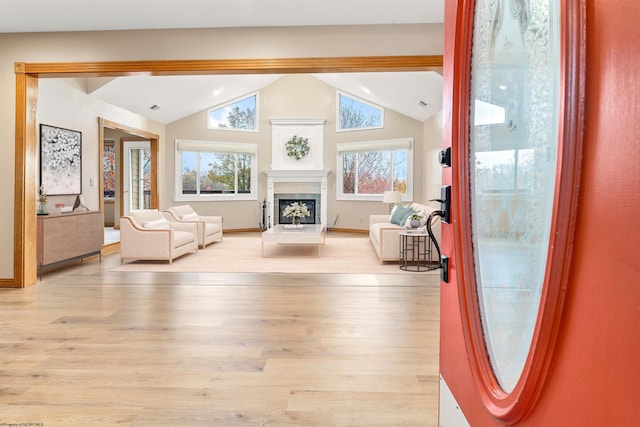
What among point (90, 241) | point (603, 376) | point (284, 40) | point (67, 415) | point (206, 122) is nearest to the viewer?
point (603, 376)

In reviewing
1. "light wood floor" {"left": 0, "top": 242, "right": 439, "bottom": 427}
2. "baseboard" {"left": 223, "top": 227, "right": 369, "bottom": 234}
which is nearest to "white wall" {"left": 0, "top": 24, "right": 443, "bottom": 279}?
→ "light wood floor" {"left": 0, "top": 242, "right": 439, "bottom": 427}

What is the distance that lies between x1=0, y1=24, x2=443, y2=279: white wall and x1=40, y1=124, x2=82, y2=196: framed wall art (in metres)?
1.06

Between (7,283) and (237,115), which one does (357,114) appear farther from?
(7,283)

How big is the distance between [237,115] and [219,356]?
8.62 meters

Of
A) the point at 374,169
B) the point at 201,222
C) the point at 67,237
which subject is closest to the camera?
the point at 67,237

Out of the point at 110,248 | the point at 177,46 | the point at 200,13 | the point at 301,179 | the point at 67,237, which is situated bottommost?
the point at 110,248

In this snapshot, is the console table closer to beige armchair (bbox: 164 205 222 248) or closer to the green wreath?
beige armchair (bbox: 164 205 222 248)

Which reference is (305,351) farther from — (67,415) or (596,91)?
(596,91)

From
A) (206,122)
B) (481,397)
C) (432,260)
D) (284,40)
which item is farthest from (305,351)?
(206,122)

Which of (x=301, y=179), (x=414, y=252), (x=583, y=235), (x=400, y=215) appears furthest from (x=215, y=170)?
(x=583, y=235)

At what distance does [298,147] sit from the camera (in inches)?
415

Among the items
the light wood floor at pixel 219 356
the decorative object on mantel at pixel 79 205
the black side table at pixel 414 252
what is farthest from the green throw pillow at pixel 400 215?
the decorative object on mantel at pixel 79 205

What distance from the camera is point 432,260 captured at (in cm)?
605

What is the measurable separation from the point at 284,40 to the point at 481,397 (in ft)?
13.2
